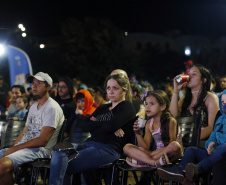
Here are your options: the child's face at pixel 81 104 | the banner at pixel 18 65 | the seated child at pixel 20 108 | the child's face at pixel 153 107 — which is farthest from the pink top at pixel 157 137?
the banner at pixel 18 65

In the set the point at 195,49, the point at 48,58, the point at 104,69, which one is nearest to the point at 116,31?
the point at 104,69

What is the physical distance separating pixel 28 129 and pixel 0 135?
0.94 m

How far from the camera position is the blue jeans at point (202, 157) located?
13.4 ft

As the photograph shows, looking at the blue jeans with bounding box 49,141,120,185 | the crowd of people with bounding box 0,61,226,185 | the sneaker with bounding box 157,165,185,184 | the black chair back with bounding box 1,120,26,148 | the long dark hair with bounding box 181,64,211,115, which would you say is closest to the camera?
the sneaker with bounding box 157,165,185,184

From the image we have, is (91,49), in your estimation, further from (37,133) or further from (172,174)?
(172,174)

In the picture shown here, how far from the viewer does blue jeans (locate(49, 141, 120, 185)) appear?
4.74 meters

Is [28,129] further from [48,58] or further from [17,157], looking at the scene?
[48,58]

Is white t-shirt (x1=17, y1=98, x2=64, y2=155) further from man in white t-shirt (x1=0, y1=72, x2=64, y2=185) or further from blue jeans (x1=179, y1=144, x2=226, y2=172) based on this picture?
blue jeans (x1=179, y1=144, x2=226, y2=172)

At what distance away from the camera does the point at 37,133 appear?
586cm

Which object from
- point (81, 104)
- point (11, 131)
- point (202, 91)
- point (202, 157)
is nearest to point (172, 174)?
point (202, 157)

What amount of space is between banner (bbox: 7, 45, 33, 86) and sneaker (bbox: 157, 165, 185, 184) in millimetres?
10022

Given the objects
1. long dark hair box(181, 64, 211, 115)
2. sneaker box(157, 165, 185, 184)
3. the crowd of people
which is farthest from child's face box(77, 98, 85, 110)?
sneaker box(157, 165, 185, 184)

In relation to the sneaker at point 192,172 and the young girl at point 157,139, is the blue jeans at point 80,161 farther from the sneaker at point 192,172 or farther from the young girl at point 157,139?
the sneaker at point 192,172

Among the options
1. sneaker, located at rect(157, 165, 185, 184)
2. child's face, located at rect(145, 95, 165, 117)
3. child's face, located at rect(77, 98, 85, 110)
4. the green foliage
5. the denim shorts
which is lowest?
sneaker, located at rect(157, 165, 185, 184)
